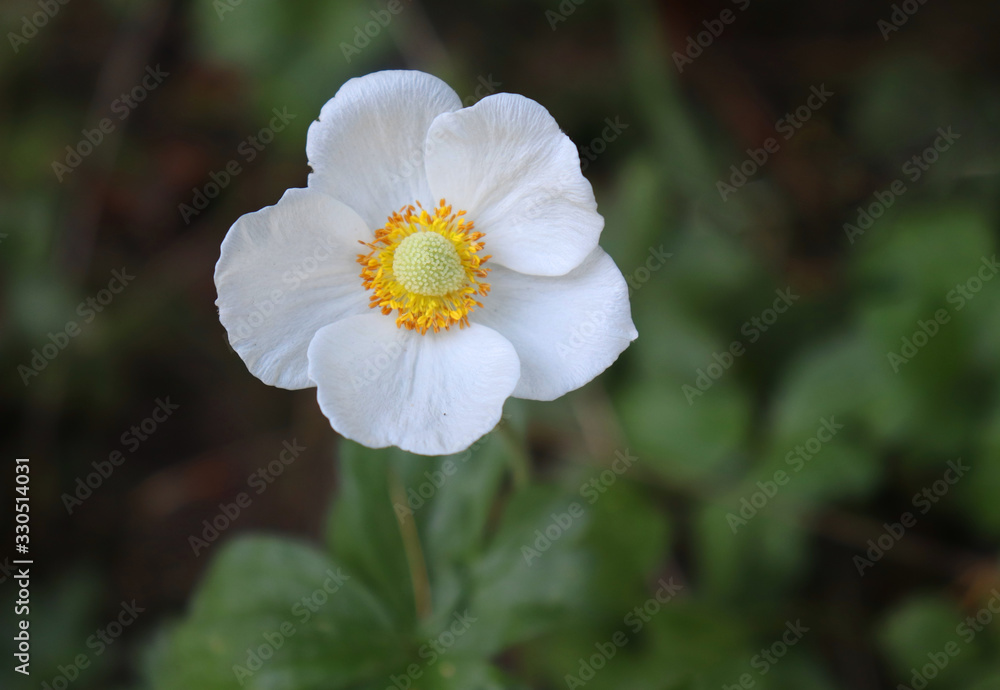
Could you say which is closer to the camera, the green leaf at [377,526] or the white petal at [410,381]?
the white petal at [410,381]

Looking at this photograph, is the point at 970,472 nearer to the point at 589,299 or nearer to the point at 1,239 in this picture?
the point at 589,299

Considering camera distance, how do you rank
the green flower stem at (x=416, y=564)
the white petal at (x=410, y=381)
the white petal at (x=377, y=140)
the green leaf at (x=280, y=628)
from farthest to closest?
the green flower stem at (x=416, y=564) → the green leaf at (x=280, y=628) → the white petal at (x=377, y=140) → the white petal at (x=410, y=381)

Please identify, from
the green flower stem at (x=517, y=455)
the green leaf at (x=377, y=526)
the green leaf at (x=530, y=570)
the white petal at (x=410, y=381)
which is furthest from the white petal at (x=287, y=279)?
the green leaf at (x=530, y=570)

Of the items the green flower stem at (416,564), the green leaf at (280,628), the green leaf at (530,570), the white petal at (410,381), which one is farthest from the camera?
the green flower stem at (416,564)

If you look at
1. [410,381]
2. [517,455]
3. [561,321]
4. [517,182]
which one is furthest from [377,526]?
[517,182]

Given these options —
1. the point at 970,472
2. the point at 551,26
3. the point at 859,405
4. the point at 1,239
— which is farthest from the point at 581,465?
the point at 1,239

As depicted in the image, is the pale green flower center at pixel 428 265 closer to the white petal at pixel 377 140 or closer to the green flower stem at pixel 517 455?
the white petal at pixel 377 140

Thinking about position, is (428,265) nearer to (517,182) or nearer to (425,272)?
(425,272)
